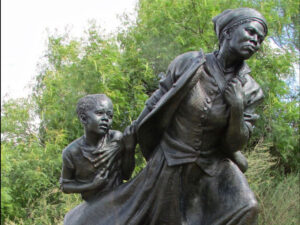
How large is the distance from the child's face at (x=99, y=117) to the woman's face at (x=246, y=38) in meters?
1.10

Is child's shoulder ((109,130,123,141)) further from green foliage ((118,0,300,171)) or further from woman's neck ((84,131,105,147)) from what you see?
green foliage ((118,0,300,171))

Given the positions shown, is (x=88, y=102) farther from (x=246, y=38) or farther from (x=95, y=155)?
(x=246, y=38)

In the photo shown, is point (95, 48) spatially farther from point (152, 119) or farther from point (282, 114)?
point (152, 119)

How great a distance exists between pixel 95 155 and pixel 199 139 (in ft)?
2.85

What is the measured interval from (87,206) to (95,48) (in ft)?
26.5

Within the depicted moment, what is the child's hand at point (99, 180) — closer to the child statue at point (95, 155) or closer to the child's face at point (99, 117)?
the child statue at point (95, 155)

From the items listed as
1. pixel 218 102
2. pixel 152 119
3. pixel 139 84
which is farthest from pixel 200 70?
pixel 139 84

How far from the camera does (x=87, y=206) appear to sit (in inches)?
159

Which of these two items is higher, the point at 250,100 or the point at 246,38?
the point at 246,38

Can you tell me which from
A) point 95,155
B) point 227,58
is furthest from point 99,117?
point 227,58

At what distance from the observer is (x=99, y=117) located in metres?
4.00

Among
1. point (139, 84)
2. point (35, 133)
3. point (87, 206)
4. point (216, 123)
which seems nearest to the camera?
point (216, 123)

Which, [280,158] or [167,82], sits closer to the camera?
[167,82]

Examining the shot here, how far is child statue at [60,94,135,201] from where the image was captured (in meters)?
4.01
